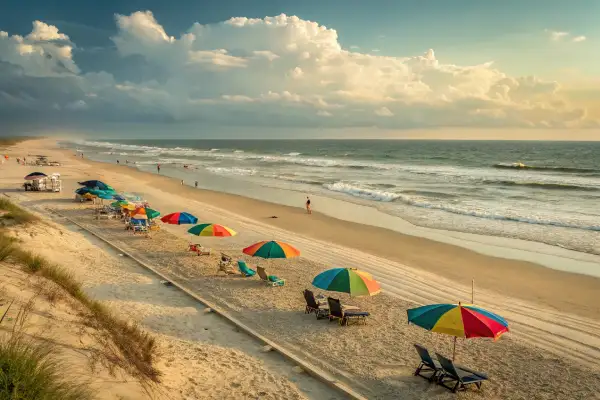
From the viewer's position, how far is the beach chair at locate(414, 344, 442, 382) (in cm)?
786

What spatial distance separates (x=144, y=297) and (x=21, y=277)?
10.8 ft

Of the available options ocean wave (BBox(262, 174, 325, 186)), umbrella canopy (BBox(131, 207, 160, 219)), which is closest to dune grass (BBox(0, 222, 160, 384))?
umbrella canopy (BBox(131, 207, 160, 219))

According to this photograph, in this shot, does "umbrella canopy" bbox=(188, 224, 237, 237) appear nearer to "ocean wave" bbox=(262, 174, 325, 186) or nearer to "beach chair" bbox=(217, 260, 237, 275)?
"beach chair" bbox=(217, 260, 237, 275)

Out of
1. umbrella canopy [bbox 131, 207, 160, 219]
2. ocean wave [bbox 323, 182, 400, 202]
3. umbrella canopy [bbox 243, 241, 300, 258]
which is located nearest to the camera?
umbrella canopy [bbox 243, 241, 300, 258]

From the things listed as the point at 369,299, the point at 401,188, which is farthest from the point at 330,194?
the point at 369,299

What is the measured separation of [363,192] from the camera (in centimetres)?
3566

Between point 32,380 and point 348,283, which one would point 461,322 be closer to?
point 348,283

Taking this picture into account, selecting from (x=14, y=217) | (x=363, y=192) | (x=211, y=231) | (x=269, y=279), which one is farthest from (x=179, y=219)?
(x=363, y=192)

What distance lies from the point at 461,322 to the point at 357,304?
4.32 m

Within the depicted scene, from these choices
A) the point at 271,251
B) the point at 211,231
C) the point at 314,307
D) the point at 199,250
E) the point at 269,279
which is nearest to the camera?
the point at 314,307

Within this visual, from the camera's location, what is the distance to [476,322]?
7.68 metres

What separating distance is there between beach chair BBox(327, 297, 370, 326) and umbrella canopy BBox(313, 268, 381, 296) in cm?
48

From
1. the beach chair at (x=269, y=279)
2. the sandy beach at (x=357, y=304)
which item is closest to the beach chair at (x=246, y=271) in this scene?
the sandy beach at (x=357, y=304)

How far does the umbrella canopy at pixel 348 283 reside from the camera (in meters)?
10.1
